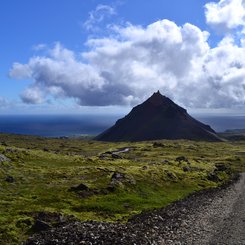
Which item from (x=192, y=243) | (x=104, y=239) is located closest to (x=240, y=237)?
(x=192, y=243)

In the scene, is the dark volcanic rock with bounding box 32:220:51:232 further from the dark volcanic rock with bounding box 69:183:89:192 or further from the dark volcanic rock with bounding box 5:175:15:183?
the dark volcanic rock with bounding box 5:175:15:183

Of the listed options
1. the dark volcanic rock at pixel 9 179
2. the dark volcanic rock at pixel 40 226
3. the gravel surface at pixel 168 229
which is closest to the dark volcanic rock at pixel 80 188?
the dark volcanic rock at pixel 9 179

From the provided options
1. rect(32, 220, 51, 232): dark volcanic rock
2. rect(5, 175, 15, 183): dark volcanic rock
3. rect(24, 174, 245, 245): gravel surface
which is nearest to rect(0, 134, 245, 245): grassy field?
rect(5, 175, 15, 183): dark volcanic rock

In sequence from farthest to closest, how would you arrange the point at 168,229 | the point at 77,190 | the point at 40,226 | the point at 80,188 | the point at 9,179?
the point at 9,179
the point at 80,188
the point at 77,190
the point at 168,229
the point at 40,226

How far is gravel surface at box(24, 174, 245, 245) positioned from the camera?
3294cm

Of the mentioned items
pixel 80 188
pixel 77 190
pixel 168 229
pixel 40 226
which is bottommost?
pixel 168 229

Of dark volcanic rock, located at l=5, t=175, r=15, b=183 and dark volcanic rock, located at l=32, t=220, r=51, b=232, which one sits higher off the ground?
dark volcanic rock, located at l=5, t=175, r=15, b=183

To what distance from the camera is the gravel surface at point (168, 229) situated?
32.9 m

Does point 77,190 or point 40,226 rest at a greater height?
point 40,226

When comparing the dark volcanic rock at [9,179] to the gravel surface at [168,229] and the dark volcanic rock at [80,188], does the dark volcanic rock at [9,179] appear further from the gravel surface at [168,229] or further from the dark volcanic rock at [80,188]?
the gravel surface at [168,229]

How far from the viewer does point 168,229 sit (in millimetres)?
39656

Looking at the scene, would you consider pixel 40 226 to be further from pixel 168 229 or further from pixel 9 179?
pixel 9 179

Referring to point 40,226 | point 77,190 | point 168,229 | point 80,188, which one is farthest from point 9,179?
point 168,229

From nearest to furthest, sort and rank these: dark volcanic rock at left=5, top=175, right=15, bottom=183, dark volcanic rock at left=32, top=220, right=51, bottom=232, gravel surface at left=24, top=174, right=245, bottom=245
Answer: gravel surface at left=24, top=174, right=245, bottom=245
dark volcanic rock at left=32, top=220, right=51, bottom=232
dark volcanic rock at left=5, top=175, right=15, bottom=183
